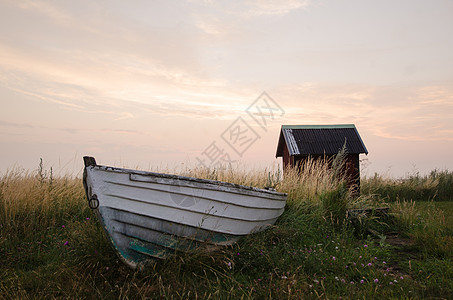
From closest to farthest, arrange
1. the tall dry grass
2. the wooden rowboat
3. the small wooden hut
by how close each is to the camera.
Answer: the wooden rowboat < the tall dry grass < the small wooden hut

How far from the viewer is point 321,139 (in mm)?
14867

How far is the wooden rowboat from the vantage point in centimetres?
406

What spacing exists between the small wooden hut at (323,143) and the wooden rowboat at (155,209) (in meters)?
9.86

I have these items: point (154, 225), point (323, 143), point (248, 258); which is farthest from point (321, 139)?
point (154, 225)

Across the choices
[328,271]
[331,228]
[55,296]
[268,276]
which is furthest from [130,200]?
[331,228]

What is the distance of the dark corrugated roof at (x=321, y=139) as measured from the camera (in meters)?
14.4

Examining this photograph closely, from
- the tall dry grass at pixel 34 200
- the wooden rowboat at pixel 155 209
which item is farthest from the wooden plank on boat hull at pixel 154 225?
the tall dry grass at pixel 34 200

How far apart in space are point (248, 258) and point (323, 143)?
1063 centimetres

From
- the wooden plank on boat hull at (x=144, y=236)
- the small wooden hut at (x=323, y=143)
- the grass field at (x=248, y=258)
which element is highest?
A: the small wooden hut at (x=323, y=143)

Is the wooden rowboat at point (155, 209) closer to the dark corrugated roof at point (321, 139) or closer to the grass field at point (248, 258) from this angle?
the grass field at point (248, 258)

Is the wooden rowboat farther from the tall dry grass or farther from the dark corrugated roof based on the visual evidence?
the dark corrugated roof

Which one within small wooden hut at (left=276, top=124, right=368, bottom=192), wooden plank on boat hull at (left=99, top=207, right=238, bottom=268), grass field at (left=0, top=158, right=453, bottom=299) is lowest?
grass field at (left=0, top=158, right=453, bottom=299)

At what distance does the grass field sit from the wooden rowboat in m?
0.25

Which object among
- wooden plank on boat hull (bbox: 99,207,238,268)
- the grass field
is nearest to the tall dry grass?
the grass field
